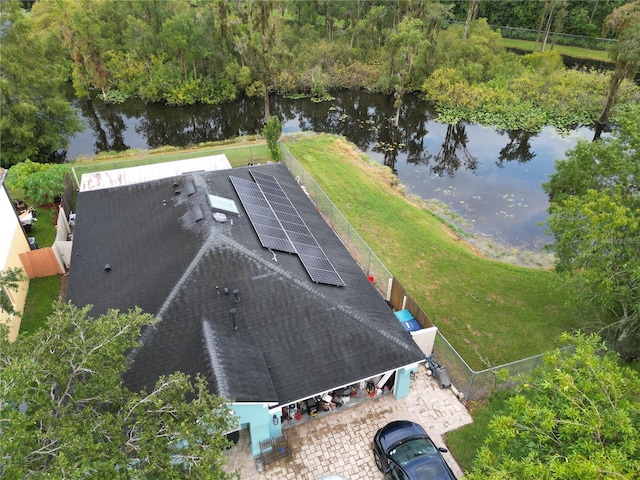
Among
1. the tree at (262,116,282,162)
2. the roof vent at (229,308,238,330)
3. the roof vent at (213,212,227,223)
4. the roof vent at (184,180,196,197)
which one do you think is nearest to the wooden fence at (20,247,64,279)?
the roof vent at (184,180,196,197)

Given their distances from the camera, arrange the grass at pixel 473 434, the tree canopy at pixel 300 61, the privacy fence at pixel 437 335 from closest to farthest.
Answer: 1. the grass at pixel 473 434
2. the privacy fence at pixel 437 335
3. the tree canopy at pixel 300 61

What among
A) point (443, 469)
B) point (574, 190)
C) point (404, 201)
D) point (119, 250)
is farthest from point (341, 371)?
point (404, 201)

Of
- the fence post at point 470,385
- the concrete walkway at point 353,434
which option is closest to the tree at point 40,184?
the concrete walkway at point 353,434

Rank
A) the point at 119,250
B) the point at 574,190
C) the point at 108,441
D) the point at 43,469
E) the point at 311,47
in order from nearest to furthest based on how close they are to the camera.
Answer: the point at 43,469
the point at 108,441
the point at 119,250
the point at 574,190
the point at 311,47

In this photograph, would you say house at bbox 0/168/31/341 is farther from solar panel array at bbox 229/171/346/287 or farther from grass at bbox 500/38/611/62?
grass at bbox 500/38/611/62

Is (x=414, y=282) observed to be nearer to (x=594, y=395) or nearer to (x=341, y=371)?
(x=341, y=371)

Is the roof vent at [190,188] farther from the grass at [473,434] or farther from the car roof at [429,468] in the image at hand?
the grass at [473,434]

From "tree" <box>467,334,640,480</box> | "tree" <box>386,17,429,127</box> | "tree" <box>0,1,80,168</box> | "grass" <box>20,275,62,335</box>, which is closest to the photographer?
"tree" <box>467,334,640,480</box>
